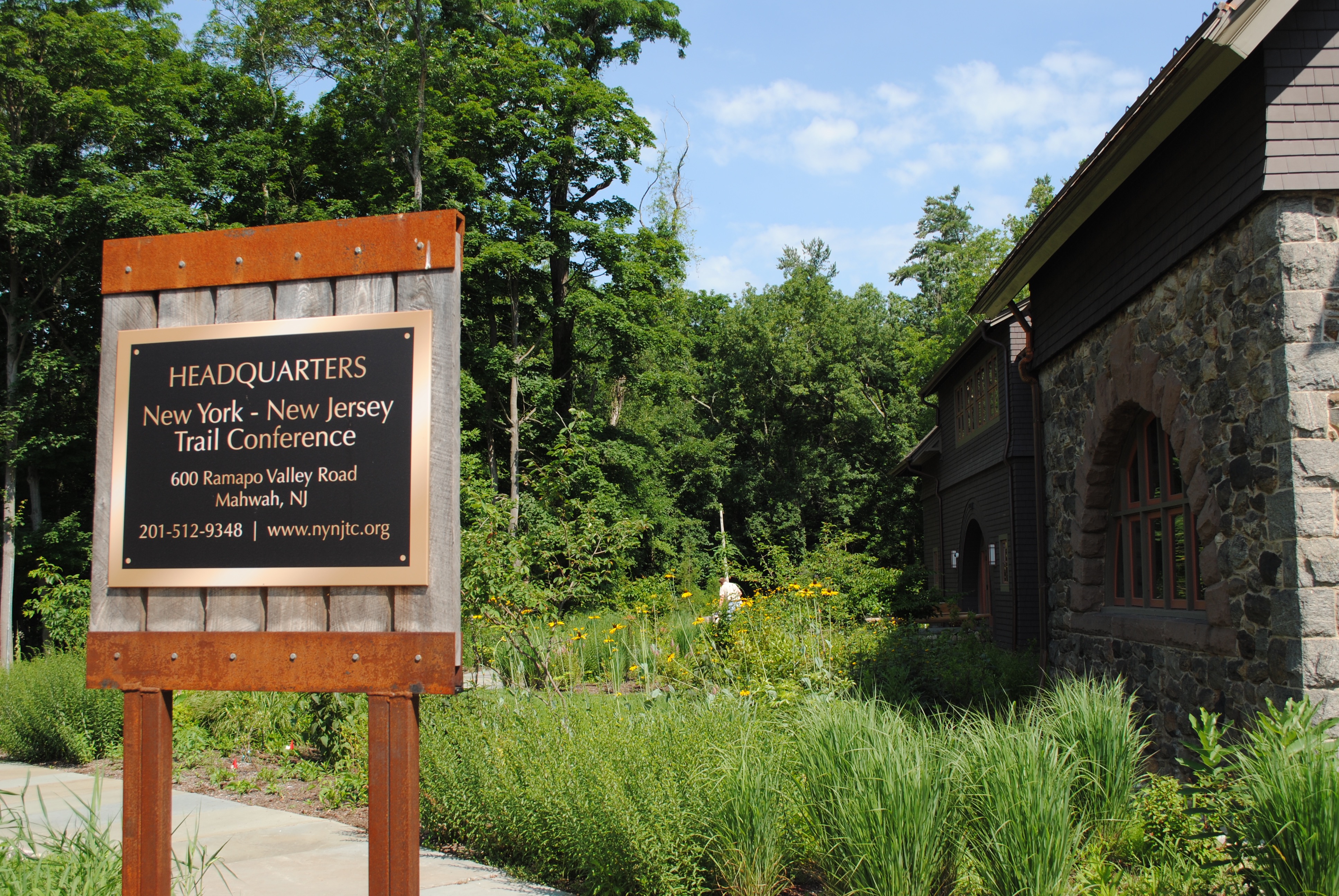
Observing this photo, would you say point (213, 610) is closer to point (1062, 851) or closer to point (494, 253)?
point (1062, 851)

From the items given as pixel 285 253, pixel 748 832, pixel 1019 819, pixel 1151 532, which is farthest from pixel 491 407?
pixel 1019 819

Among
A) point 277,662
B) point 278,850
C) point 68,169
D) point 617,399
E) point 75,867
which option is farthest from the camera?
point 617,399

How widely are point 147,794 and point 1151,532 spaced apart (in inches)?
323

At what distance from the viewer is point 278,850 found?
17.8 feet

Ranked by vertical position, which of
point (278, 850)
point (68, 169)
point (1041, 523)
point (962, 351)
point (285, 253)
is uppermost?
point (68, 169)

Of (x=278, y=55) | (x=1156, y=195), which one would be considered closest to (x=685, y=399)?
(x=278, y=55)

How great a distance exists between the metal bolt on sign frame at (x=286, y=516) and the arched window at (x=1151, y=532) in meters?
6.17

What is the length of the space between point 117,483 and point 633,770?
2606 millimetres

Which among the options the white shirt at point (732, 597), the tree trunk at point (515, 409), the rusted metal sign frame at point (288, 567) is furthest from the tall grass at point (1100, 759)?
Answer: the tree trunk at point (515, 409)

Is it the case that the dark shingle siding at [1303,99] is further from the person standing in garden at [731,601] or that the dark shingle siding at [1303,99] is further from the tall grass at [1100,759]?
the person standing in garden at [731,601]

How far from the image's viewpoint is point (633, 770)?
4.54 meters

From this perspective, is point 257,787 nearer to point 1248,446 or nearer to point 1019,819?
point 1019,819

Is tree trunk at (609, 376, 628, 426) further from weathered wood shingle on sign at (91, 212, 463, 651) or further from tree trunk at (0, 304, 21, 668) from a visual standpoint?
weathered wood shingle on sign at (91, 212, 463, 651)

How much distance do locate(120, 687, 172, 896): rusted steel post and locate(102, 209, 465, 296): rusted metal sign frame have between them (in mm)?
1582
